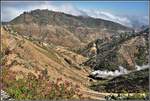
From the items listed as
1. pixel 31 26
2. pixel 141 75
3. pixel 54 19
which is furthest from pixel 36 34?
pixel 141 75

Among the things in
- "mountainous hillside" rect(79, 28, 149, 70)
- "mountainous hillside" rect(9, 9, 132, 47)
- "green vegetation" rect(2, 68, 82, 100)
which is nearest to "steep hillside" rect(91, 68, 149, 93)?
"mountainous hillside" rect(79, 28, 149, 70)

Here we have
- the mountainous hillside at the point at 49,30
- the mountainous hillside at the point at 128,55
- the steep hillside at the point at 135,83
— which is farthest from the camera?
the mountainous hillside at the point at 49,30

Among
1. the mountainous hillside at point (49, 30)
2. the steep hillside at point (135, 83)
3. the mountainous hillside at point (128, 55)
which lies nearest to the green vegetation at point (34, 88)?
the steep hillside at point (135, 83)

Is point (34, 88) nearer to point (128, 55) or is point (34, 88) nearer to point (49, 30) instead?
point (128, 55)

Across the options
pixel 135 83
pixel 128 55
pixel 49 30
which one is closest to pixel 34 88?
pixel 135 83

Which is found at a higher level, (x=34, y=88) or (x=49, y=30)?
(x=34, y=88)

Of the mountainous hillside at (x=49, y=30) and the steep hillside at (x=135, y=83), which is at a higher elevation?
the steep hillside at (x=135, y=83)

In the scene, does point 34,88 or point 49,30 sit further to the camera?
point 49,30

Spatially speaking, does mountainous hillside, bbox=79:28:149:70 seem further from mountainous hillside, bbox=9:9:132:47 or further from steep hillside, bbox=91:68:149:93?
mountainous hillside, bbox=9:9:132:47

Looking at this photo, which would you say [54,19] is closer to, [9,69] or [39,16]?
[39,16]

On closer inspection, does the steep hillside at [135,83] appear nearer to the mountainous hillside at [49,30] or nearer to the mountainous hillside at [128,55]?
the mountainous hillside at [128,55]

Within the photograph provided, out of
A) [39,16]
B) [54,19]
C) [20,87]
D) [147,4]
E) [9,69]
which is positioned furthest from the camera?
[54,19]
